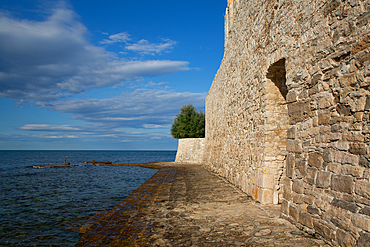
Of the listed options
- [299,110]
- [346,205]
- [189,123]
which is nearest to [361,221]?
[346,205]

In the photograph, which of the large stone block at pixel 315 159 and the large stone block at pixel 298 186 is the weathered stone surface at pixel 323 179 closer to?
the large stone block at pixel 315 159

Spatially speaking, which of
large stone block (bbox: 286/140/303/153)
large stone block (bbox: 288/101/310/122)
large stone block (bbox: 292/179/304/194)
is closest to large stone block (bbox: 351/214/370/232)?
large stone block (bbox: 292/179/304/194)

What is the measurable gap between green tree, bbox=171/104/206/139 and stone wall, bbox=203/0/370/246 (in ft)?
71.9

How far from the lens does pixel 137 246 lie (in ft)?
10.3

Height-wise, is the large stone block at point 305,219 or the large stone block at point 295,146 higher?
the large stone block at point 295,146

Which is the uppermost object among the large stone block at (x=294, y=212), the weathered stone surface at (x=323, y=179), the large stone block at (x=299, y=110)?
the large stone block at (x=299, y=110)

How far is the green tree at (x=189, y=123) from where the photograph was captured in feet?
93.7

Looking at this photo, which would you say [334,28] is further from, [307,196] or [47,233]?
[47,233]

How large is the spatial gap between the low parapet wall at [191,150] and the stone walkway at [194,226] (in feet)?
52.1

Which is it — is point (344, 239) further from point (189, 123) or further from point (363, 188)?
point (189, 123)

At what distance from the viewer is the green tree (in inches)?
1125

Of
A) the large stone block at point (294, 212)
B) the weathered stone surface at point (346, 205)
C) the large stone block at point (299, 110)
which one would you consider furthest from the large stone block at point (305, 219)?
the large stone block at point (299, 110)

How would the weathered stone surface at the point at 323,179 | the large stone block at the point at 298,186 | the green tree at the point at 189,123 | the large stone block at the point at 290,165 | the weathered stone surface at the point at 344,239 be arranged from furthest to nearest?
the green tree at the point at 189,123 → the large stone block at the point at 290,165 → the large stone block at the point at 298,186 → the weathered stone surface at the point at 323,179 → the weathered stone surface at the point at 344,239

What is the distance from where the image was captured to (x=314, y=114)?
357 cm
